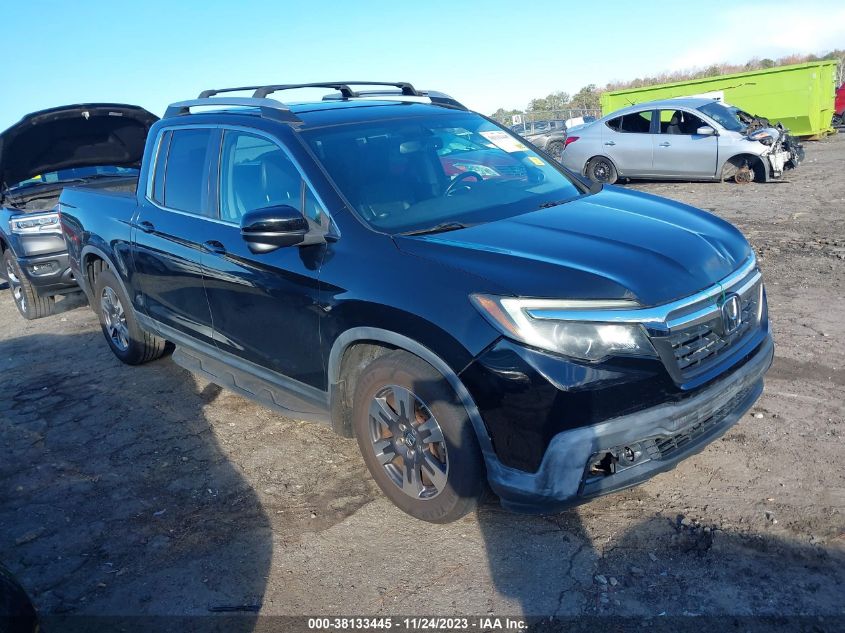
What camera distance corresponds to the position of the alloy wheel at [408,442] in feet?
10.5

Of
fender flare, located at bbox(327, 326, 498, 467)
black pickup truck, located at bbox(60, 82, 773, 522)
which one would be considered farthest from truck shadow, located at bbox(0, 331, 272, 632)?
fender flare, located at bbox(327, 326, 498, 467)

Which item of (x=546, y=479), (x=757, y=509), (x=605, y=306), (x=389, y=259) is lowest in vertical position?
(x=757, y=509)

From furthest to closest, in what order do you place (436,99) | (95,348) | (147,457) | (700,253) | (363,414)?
(95,348)
(436,99)
(147,457)
(363,414)
(700,253)

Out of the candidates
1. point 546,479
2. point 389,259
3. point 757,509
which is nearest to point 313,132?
point 389,259

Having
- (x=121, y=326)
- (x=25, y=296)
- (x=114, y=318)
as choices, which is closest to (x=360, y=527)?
(x=121, y=326)

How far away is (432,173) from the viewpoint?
3.93 metres

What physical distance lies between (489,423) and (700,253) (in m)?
1.26

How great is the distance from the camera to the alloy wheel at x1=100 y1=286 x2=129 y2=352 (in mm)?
5855

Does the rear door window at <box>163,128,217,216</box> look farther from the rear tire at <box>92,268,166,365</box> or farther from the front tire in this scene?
the front tire

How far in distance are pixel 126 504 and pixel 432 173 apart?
248cm

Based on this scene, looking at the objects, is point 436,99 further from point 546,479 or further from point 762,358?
point 546,479

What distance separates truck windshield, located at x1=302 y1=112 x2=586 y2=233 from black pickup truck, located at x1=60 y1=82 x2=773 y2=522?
0.5 inches

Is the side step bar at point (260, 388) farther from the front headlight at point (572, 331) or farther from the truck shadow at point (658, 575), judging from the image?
the front headlight at point (572, 331)

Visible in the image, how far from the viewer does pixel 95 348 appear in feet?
22.1
